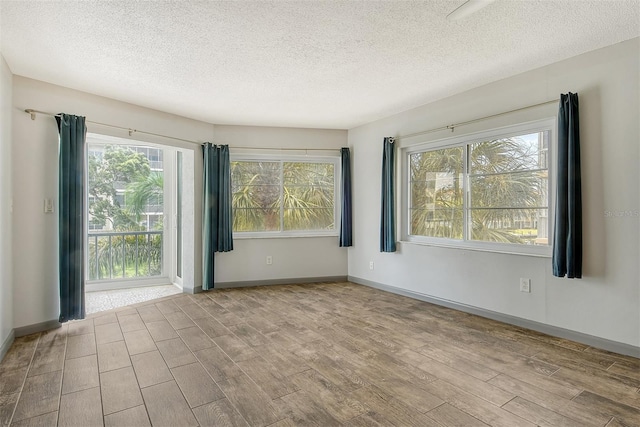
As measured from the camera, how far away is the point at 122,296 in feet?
15.0

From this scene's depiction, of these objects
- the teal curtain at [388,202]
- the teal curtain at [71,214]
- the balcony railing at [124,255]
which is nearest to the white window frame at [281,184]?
the teal curtain at [388,202]

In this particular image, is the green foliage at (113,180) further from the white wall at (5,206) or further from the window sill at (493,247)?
the window sill at (493,247)

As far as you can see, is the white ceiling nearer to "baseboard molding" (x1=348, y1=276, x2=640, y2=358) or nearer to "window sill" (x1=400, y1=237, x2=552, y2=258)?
"window sill" (x1=400, y1=237, x2=552, y2=258)

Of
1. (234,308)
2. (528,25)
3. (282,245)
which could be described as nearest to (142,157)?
(282,245)

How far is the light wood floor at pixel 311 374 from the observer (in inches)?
75.5

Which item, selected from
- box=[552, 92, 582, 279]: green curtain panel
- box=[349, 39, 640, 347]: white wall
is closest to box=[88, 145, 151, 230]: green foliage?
box=[349, 39, 640, 347]: white wall

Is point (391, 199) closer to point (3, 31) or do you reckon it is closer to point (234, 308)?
point (234, 308)

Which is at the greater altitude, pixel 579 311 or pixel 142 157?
pixel 142 157

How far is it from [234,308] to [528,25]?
377 centimetres

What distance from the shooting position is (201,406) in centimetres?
200

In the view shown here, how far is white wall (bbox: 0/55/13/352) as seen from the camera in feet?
9.11

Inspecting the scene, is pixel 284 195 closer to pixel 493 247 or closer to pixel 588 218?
pixel 493 247

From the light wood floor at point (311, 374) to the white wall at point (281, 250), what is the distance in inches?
56.4

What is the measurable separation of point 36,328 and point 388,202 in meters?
4.01
